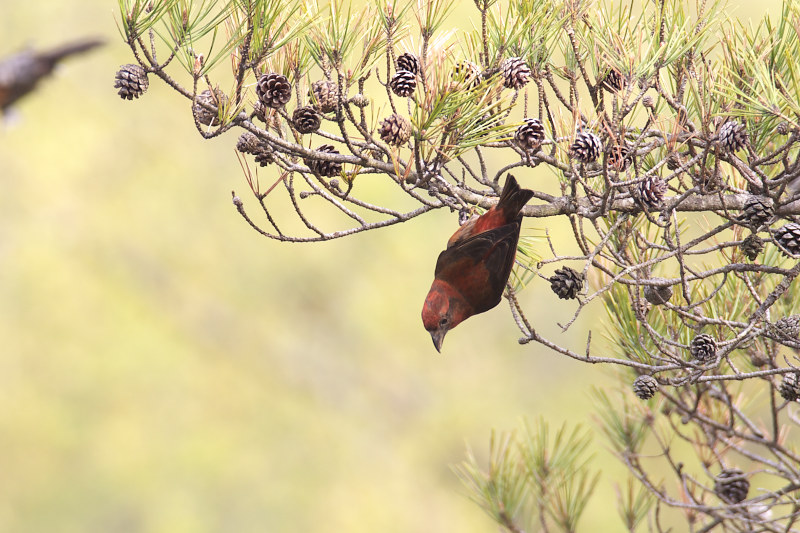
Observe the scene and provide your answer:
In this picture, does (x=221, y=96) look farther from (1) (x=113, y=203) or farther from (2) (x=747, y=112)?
(1) (x=113, y=203)

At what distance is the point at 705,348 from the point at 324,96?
0.72m

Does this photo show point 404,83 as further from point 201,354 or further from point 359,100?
point 201,354

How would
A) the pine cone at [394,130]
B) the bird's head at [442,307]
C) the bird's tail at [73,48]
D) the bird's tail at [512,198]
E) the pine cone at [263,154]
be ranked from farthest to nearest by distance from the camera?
the bird's head at [442,307] < the bird's tail at [512,198] < the pine cone at [263,154] < the pine cone at [394,130] < the bird's tail at [73,48]

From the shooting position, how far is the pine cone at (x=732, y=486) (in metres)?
1.53

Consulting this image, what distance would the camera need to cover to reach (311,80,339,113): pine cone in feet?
3.76

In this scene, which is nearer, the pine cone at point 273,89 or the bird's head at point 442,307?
the pine cone at point 273,89

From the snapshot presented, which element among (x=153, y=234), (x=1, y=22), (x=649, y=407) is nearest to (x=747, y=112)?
(x=649, y=407)

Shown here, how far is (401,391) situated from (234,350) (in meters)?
0.98

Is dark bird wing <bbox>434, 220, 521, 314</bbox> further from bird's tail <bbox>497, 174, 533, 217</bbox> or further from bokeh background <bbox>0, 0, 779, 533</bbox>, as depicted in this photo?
bokeh background <bbox>0, 0, 779, 533</bbox>

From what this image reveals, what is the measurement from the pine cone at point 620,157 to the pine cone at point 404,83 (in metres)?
0.31

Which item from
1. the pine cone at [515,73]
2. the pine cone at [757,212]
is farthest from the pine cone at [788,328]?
the pine cone at [515,73]

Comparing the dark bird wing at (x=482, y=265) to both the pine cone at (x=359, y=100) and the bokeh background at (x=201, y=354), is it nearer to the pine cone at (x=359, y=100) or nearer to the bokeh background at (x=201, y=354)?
the pine cone at (x=359, y=100)

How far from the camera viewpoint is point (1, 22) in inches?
156

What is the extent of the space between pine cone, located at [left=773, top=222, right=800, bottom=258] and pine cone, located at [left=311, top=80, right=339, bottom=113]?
2.25 feet
